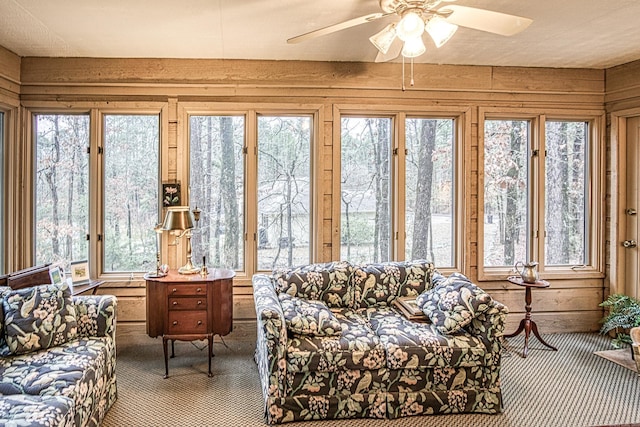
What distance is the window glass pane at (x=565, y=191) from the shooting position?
14.4 ft

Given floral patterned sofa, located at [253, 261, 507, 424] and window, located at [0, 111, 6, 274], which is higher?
window, located at [0, 111, 6, 274]

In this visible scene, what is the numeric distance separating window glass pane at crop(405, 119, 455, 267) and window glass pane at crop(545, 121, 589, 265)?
3.36 feet

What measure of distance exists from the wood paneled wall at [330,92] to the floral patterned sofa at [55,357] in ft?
3.92

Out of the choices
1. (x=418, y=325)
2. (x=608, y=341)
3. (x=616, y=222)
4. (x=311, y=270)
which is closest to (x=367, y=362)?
(x=418, y=325)

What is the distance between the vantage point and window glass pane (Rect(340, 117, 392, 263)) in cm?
419

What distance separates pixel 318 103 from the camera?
13.4 feet

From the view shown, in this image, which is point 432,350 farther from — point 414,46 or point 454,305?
point 414,46

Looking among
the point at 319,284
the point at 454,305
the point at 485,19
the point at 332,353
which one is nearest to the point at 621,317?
the point at 454,305

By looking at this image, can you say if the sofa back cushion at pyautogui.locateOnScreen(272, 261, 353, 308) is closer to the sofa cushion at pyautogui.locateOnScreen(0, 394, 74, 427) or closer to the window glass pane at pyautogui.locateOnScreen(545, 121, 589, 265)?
the sofa cushion at pyautogui.locateOnScreen(0, 394, 74, 427)

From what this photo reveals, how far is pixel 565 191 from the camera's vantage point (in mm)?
4402

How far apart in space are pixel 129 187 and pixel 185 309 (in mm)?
1420

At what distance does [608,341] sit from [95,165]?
5066 millimetres

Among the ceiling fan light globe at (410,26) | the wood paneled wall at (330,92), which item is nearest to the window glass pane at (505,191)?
the wood paneled wall at (330,92)

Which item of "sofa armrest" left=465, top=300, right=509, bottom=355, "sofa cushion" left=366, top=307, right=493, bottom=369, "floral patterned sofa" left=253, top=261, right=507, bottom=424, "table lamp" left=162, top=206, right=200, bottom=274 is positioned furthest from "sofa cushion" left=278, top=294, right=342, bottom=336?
"table lamp" left=162, top=206, right=200, bottom=274
